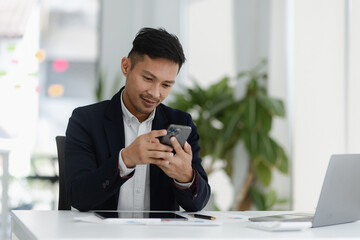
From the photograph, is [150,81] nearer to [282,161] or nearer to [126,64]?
[126,64]

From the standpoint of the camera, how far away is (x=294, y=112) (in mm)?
4566

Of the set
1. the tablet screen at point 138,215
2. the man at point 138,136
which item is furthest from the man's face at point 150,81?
the tablet screen at point 138,215

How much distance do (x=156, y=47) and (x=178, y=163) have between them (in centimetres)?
51

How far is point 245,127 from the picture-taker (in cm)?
479

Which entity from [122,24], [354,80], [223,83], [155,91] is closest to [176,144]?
[155,91]

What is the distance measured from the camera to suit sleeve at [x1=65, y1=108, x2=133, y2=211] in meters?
1.76

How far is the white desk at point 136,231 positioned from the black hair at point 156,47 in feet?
2.35

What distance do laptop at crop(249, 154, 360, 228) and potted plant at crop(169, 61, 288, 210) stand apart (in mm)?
2784

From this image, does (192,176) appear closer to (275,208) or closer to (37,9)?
(275,208)

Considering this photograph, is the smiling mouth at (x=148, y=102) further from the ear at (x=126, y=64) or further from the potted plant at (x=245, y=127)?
the potted plant at (x=245, y=127)

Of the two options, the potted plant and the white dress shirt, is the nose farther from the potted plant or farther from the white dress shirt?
the potted plant

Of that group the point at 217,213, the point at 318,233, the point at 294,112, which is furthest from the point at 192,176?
the point at 294,112

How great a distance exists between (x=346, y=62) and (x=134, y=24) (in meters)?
Result: 3.13

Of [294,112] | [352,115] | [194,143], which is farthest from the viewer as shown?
[294,112]
